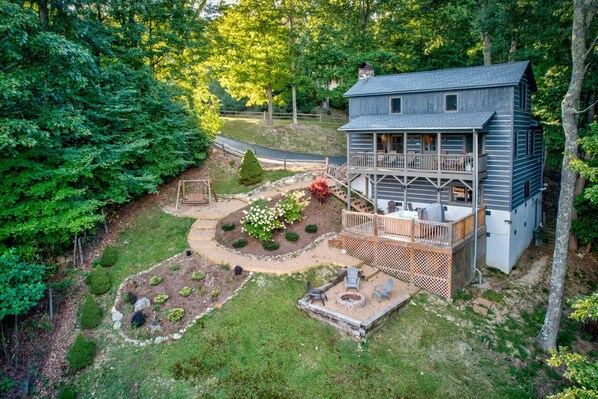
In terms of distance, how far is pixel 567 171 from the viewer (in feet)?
42.9

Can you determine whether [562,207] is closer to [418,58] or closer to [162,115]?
[162,115]

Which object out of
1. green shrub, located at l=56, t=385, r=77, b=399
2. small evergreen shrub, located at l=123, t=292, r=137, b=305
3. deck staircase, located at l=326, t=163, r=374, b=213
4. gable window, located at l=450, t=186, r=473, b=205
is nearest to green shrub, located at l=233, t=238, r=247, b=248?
small evergreen shrub, located at l=123, t=292, r=137, b=305

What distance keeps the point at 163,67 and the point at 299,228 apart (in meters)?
15.8

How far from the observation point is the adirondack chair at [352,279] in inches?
594

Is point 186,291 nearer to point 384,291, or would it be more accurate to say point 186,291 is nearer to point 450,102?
point 384,291

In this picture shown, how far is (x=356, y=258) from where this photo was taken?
690 inches

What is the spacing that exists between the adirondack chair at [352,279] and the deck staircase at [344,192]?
677cm

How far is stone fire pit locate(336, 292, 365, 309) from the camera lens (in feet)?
45.6

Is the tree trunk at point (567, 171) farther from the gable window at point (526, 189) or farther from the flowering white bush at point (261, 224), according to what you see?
the flowering white bush at point (261, 224)

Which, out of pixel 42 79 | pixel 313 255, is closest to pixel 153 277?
pixel 313 255

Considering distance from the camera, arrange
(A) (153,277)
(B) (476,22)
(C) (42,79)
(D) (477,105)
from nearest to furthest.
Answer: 1. (C) (42,79)
2. (A) (153,277)
3. (D) (477,105)
4. (B) (476,22)

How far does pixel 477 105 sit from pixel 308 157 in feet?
50.1

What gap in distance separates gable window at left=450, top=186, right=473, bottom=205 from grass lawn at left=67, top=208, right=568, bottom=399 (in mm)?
6653

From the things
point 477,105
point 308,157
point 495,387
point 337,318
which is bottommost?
point 495,387
